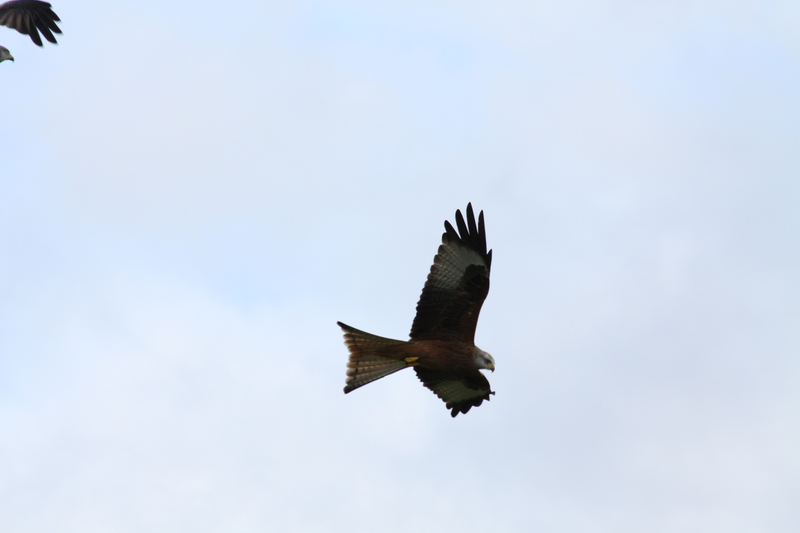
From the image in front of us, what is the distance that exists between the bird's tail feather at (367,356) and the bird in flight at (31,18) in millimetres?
6455

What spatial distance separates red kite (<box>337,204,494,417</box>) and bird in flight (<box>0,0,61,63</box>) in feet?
21.3

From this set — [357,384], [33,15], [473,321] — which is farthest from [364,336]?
[33,15]

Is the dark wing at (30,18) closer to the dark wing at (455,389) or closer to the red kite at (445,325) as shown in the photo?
the red kite at (445,325)

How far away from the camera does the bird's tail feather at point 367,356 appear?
11977mm

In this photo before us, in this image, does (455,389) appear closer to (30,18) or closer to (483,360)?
(483,360)

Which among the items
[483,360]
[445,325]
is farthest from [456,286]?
[483,360]

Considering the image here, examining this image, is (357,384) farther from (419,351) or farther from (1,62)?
(1,62)

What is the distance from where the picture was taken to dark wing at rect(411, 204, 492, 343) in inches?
463

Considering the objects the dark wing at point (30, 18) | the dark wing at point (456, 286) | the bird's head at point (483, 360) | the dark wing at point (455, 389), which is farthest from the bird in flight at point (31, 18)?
the bird's head at point (483, 360)

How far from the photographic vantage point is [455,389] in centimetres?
1328

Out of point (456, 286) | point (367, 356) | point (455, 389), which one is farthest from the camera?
point (455, 389)

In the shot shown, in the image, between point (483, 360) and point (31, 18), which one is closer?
point (483, 360)

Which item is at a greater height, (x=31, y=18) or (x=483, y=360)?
(x=31, y=18)

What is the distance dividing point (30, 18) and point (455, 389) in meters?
8.50
